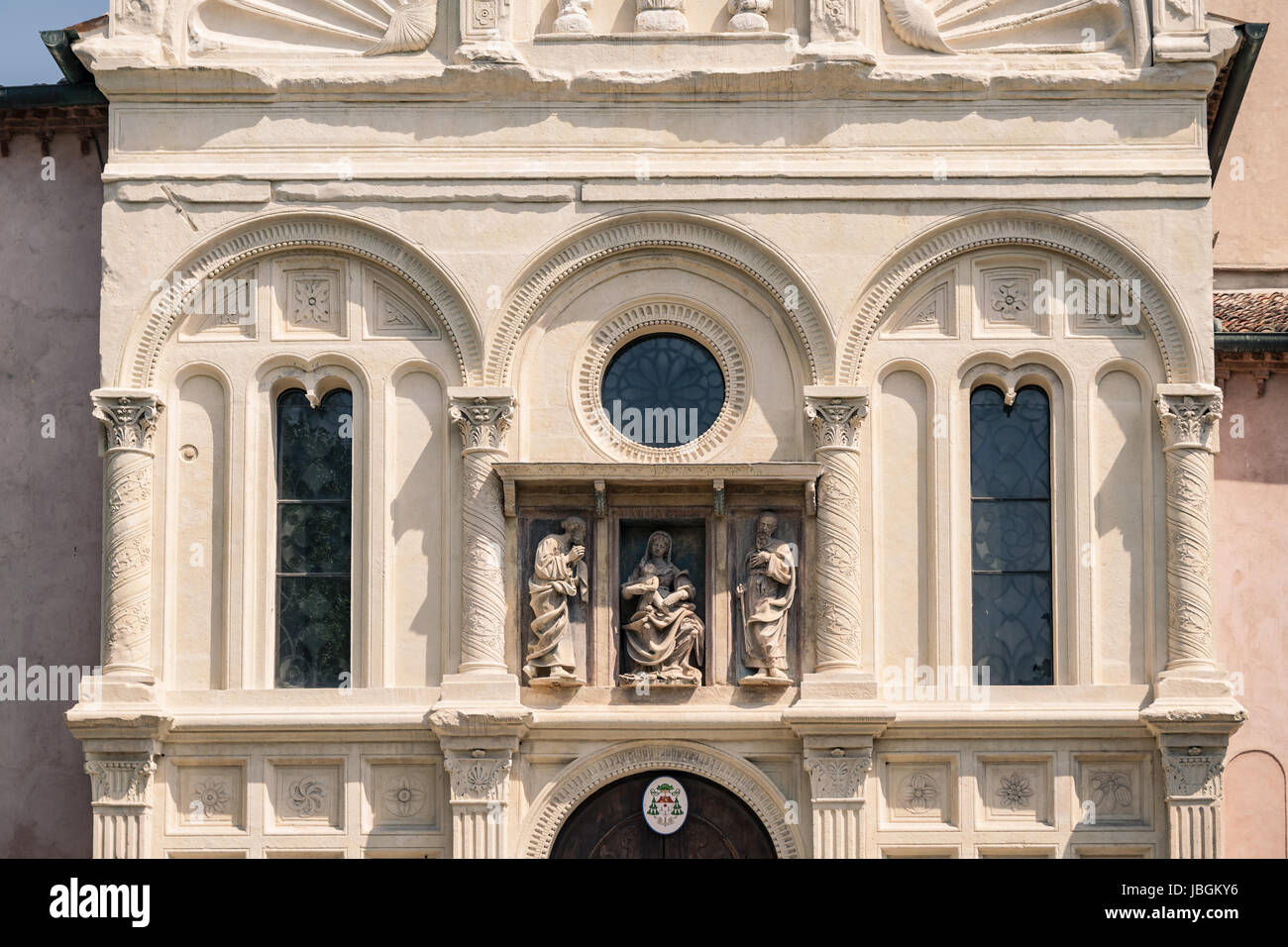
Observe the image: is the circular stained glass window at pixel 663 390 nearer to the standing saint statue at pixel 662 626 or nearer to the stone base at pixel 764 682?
the standing saint statue at pixel 662 626

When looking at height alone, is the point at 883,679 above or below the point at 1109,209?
below

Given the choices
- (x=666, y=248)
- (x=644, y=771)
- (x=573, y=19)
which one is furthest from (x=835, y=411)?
(x=573, y=19)

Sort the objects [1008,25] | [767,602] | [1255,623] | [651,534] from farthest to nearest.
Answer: [1255,623] → [1008,25] → [651,534] → [767,602]

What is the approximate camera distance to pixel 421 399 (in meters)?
24.4

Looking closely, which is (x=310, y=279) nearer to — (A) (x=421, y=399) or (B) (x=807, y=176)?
(A) (x=421, y=399)

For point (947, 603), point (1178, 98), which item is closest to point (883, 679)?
point (947, 603)

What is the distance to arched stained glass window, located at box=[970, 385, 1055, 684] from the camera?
24.0 meters

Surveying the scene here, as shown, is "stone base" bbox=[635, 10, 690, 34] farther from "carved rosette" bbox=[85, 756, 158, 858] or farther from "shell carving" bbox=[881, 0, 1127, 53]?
"carved rosette" bbox=[85, 756, 158, 858]

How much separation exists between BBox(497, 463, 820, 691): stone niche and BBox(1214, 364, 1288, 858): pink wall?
4.33 m

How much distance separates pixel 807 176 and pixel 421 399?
418 centimetres

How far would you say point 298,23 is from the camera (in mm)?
24906

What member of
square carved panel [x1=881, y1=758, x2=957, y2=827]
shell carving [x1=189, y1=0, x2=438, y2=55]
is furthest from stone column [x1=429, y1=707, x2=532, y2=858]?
shell carving [x1=189, y1=0, x2=438, y2=55]

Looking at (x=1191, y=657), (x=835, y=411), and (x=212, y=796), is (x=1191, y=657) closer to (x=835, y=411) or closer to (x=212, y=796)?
(x=835, y=411)

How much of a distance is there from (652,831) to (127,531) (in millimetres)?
5567
